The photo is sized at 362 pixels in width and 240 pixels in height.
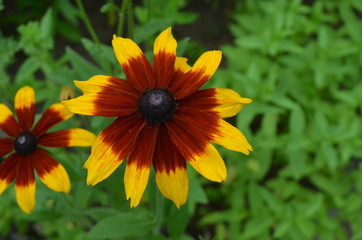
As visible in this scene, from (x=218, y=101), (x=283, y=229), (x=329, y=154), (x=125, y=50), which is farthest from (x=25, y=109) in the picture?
(x=329, y=154)

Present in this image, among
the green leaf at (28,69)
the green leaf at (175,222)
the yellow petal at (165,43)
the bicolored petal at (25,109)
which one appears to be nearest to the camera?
the yellow petal at (165,43)

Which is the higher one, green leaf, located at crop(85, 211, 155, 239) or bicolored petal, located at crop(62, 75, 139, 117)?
bicolored petal, located at crop(62, 75, 139, 117)

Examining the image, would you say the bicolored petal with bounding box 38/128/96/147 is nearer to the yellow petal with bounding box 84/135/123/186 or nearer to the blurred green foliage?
the yellow petal with bounding box 84/135/123/186

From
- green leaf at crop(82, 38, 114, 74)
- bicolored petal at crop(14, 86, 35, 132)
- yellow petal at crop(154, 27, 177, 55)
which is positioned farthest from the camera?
green leaf at crop(82, 38, 114, 74)

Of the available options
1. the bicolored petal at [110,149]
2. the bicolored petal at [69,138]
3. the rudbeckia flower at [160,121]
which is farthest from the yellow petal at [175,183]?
the bicolored petal at [69,138]

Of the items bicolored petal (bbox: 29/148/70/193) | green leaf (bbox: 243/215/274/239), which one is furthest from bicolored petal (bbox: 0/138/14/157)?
green leaf (bbox: 243/215/274/239)

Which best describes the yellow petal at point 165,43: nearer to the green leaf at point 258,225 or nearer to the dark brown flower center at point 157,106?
the dark brown flower center at point 157,106
